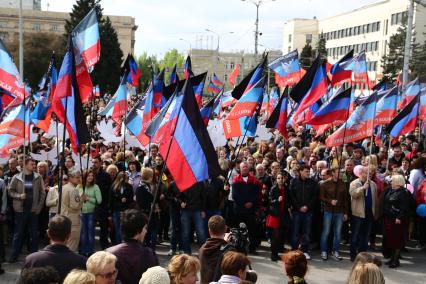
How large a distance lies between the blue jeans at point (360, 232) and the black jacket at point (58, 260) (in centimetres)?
611

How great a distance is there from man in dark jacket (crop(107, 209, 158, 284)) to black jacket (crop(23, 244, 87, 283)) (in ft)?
0.98

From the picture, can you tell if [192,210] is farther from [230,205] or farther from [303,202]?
[303,202]

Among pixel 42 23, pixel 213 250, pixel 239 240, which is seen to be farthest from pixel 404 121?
pixel 42 23

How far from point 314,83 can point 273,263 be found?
4.40 metres

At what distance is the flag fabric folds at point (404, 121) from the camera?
1174 cm

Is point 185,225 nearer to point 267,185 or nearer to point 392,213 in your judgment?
point 267,185

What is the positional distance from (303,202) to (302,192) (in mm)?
176

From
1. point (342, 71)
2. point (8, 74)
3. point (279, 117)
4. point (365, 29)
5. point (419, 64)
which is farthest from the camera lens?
point (365, 29)

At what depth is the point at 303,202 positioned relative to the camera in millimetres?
9570

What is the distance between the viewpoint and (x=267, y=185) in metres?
10.3

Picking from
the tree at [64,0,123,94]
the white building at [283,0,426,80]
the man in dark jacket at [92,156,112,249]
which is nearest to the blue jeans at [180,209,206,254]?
the man in dark jacket at [92,156,112,249]

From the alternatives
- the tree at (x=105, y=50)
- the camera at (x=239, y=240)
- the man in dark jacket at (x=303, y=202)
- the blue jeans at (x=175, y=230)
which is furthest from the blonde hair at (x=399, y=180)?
the tree at (x=105, y=50)

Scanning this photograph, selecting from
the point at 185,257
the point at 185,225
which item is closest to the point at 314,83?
the point at 185,225

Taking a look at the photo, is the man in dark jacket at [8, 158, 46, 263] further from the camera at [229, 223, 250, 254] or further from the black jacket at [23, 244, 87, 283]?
the camera at [229, 223, 250, 254]
